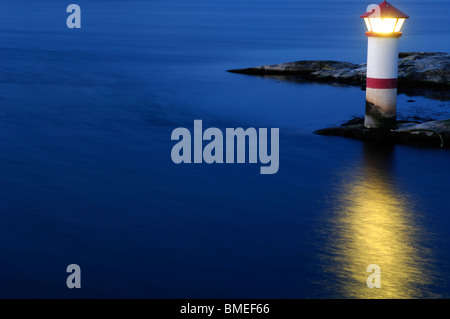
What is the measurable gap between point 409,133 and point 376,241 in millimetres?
5638

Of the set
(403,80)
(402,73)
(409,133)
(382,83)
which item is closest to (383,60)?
(382,83)

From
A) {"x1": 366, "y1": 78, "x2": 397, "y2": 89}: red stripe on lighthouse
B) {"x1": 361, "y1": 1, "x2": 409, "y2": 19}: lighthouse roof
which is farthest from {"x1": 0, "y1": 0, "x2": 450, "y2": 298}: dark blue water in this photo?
{"x1": 361, "y1": 1, "x2": 409, "y2": 19}: lighthouse roof

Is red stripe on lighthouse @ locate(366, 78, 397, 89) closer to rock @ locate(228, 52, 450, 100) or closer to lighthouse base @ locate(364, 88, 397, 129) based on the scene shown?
lighthouse base @ locate(364, 88, 397, 129)

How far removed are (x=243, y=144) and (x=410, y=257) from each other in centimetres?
619

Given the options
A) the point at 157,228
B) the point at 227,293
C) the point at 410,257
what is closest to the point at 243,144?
the point at 157,228

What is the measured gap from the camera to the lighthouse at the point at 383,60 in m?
13.4

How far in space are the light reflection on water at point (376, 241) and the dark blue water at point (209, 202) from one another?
0.02 m

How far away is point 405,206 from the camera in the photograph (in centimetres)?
978

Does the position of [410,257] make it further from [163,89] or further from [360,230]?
[163,89]

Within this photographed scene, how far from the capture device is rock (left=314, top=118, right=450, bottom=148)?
13.2m

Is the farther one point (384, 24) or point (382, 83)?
point (382, 83)

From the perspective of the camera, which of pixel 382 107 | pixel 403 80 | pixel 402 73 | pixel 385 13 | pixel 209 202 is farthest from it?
pixel 402 73

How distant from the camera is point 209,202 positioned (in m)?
9.89

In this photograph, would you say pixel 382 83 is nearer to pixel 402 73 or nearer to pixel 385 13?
pixel 385 13
